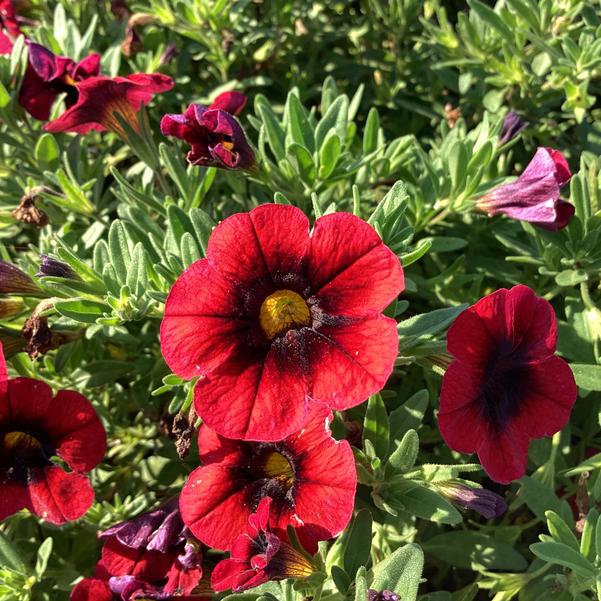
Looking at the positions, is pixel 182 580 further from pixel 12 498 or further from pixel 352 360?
pixel 352 360

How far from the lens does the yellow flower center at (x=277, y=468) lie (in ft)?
5.25

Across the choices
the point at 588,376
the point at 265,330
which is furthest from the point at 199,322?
the point at 588,376

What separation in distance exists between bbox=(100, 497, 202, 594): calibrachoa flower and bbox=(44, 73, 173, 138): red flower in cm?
110

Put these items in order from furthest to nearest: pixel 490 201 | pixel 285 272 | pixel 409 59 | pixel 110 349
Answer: pixel 409 59
pixel 110 349
pixel 490 201
pixel 285 272

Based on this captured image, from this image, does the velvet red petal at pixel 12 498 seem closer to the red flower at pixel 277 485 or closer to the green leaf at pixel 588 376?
Result: the red flower at pixel 277 485

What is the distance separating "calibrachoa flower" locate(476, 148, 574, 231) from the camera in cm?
177

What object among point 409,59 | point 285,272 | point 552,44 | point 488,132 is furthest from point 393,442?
point 409,59

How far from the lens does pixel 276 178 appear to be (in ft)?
6.57

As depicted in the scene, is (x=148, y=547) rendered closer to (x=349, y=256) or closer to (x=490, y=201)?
(x=349, y=256)

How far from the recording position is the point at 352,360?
1.32m

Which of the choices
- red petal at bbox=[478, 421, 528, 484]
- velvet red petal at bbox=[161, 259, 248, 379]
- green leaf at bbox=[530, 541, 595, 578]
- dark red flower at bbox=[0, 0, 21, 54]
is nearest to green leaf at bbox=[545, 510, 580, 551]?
green leaf at bbox=[530, 541, 595, 578]

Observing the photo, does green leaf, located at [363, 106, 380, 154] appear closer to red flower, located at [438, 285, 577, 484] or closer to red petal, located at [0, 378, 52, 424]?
red flower, located at [438, 285, 577, 484]

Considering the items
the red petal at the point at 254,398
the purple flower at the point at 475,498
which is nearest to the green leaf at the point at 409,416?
the purple flower at the point at 475,498

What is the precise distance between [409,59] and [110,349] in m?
1.77
